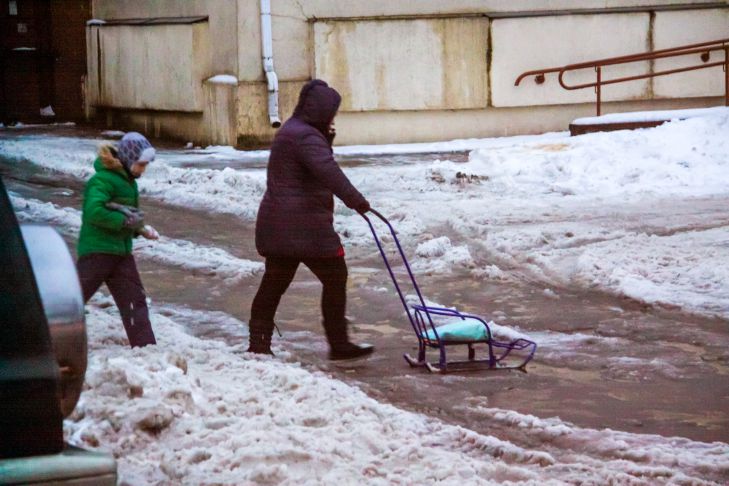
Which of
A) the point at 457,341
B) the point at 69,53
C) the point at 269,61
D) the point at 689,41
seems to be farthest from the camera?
the point at 69,53

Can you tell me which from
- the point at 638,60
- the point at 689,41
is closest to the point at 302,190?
the point at 638,60

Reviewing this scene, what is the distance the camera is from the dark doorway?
22.9 meters

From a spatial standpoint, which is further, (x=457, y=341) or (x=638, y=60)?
(x=638, y=60)

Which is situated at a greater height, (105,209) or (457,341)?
(105,209)

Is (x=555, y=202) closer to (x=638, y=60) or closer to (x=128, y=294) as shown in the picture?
(x=638, y=60)

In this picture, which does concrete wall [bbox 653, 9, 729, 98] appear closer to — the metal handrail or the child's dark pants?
the metal handrail

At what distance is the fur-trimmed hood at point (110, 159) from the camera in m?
6.85

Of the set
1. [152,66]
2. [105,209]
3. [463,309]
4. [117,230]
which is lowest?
[463,309]

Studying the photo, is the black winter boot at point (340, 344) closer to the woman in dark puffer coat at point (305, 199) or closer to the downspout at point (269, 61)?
the woman in dark puffer coat at point (305, 199)

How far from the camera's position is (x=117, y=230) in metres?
6.83

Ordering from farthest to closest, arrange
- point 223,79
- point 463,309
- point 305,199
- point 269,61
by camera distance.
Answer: point 223,79 < point 269,61 < point 463,309 < point 305,199

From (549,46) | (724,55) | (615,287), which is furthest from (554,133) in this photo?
(615,287)

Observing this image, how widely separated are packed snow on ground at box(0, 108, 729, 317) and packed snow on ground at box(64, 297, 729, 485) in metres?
3.22

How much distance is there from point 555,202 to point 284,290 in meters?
6.32
